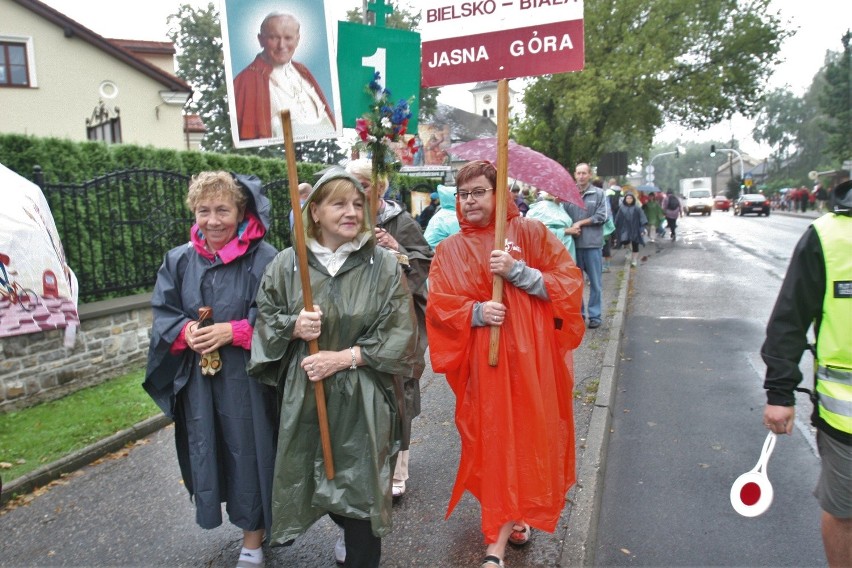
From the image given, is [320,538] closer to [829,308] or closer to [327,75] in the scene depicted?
[327,75]

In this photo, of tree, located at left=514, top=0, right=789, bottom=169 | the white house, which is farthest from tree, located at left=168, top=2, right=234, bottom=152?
tree, located at left=514, top=0, right=789, bottom=169

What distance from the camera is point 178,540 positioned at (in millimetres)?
3504

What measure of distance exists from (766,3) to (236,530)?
28295 mm

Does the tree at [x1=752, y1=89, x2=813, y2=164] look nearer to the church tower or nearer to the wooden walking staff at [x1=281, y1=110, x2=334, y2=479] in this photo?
the church tower

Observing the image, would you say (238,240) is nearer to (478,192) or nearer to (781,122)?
(478,192)

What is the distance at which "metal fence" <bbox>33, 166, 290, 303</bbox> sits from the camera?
6.56 m

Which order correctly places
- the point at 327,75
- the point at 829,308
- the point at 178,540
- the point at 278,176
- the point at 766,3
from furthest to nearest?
the point at 766,3 → the point at 278,176 → the point at 178,540 → the point at 327,75 → the point at 829,308

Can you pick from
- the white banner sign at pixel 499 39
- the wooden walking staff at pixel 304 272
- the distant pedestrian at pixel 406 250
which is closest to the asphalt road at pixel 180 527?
the distant pedestrian at pixel 406 250

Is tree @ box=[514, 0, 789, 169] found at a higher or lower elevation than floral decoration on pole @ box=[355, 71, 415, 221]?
higher

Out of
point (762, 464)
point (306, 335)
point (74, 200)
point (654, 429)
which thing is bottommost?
point (654, 429)

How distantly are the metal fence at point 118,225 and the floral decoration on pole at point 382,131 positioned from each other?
421cm

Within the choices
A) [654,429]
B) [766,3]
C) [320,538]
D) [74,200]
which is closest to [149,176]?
[74,200]

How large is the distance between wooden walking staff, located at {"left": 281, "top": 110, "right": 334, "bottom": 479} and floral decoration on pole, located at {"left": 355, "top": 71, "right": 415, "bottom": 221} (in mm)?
646

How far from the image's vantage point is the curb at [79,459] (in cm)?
414
